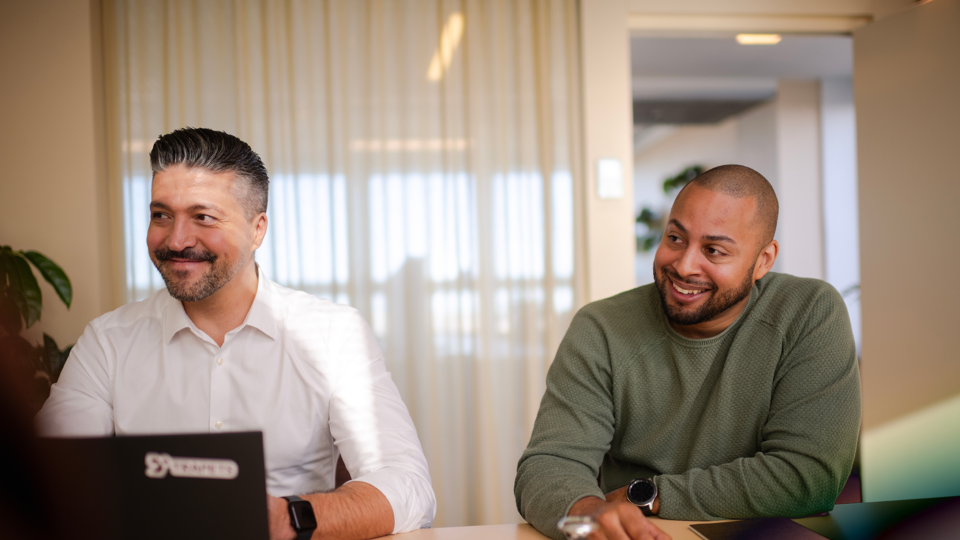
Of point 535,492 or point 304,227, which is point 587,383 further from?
point 304,227

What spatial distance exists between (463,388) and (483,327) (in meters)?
0.31

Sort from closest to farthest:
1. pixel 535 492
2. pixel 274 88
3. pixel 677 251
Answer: pixel 535 492
pixel 677 251
pixel 274 88

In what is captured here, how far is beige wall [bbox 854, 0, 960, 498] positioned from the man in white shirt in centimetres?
256

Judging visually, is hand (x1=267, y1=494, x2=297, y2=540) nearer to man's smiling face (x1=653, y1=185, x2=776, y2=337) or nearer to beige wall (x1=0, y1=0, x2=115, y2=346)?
man's smiling face (x1=653, y1=185, x2=776, y2=337)

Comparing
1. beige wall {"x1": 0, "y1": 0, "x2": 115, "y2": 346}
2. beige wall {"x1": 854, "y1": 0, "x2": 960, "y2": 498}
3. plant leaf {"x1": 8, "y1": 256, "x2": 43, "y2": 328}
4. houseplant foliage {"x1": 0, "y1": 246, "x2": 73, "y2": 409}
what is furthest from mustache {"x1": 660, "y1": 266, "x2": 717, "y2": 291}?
beige wall {"x1": 0, "y1": 0, "x2": 115, "y2": 346}

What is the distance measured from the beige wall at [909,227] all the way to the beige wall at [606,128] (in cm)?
116

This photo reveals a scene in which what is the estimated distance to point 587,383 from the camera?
1461 mm

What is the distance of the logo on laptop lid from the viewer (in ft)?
2.25

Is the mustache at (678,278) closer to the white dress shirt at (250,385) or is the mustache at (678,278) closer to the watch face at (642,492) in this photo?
the watch face at (642,492)

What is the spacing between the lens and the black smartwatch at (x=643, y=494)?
3.96 feet

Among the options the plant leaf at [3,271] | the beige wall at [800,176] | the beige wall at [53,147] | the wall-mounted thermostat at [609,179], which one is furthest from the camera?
the beige wall at [800,176]

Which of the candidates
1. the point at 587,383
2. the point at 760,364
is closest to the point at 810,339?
the point at 760,364

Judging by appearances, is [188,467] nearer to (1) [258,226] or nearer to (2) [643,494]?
(2) [643,494]

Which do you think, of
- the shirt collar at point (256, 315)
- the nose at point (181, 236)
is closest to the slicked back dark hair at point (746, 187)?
the shirt collar at point (256, 315)
